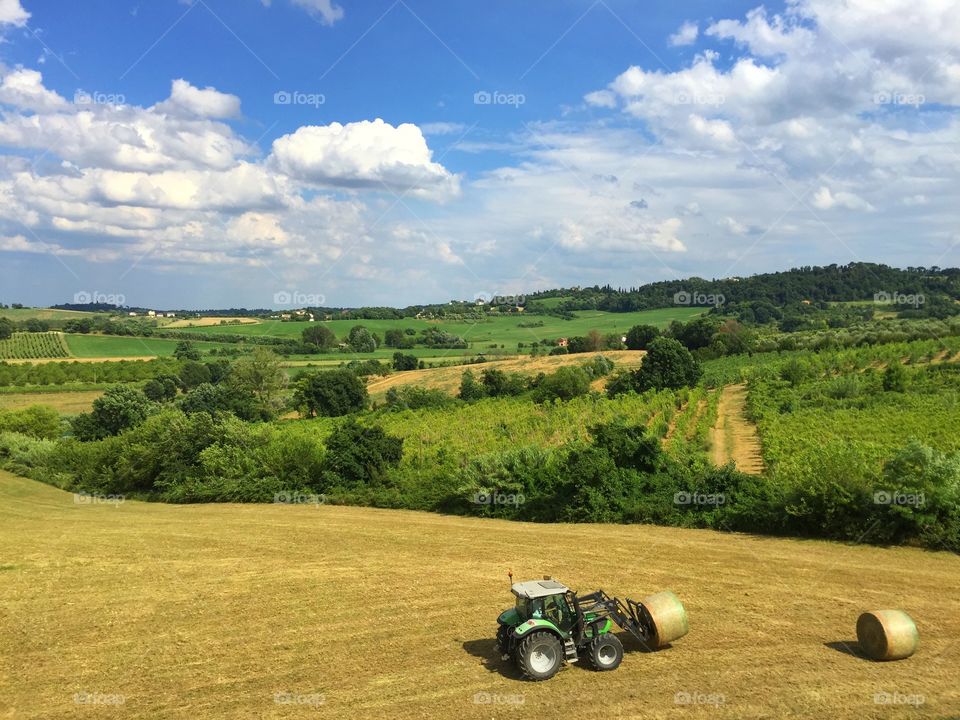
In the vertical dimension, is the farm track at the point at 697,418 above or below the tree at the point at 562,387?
below

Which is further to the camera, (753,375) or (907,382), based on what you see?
(753,375)

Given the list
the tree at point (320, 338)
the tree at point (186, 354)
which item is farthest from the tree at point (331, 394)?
the tree at point (320, 338)

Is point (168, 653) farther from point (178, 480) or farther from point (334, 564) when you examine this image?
point (178, 480)

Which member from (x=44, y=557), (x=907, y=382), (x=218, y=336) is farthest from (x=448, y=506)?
(x=218, y=336)

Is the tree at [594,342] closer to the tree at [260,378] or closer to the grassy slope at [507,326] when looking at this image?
the grassy slope at [507,326]

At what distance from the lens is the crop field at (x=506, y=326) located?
147m

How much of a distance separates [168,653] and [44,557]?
38.7 ft

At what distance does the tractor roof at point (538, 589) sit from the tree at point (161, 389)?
81726 mm

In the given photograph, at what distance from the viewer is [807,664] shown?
1238 cm

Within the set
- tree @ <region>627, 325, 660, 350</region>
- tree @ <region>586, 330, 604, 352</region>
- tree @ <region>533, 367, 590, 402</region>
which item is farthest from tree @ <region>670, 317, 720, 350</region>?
tree @ <region>533, 367, 590, 402</region>

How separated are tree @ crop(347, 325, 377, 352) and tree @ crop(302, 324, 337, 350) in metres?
3.75

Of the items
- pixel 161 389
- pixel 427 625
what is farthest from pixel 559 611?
pixel 161 389

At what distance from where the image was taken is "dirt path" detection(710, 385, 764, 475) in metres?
35.6

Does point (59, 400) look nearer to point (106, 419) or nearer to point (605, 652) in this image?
point (106, 419)
